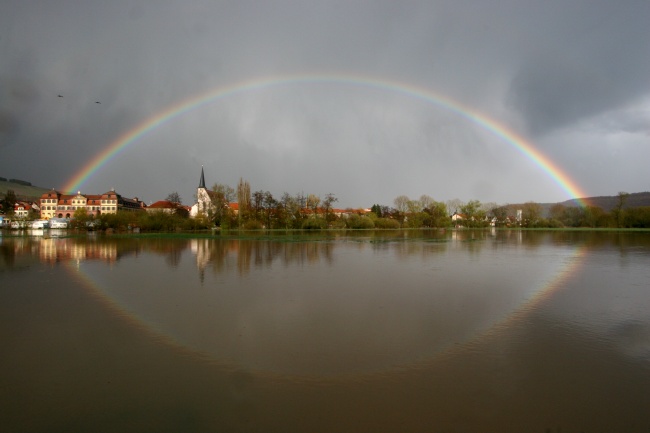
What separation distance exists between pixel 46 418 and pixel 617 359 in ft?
27.7

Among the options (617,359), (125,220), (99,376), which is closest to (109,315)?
(99,376)

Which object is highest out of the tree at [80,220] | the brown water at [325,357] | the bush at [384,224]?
the tree at [80,220]

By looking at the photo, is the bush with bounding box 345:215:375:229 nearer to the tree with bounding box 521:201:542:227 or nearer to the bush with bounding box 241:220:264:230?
the bush with bounding box 241:220:264:230

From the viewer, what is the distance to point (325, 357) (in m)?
6.87

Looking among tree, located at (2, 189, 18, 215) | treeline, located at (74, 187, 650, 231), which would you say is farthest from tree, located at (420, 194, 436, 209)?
tree, located at (2, 189, 18, 215)

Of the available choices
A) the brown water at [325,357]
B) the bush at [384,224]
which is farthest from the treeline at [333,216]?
the brown water at [325,357]

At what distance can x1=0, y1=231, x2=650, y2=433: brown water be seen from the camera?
4.96 m

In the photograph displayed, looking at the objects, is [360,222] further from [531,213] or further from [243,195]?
[531,213]

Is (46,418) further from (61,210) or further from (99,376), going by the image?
(61,210)

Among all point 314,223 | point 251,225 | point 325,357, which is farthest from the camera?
point 314,223

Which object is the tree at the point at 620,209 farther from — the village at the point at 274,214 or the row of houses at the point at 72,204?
the row of houses at the point at 72,204

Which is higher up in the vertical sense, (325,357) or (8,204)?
(8,204)

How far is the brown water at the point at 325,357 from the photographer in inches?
195

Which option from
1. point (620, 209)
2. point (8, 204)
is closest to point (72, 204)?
point (8, 204)
